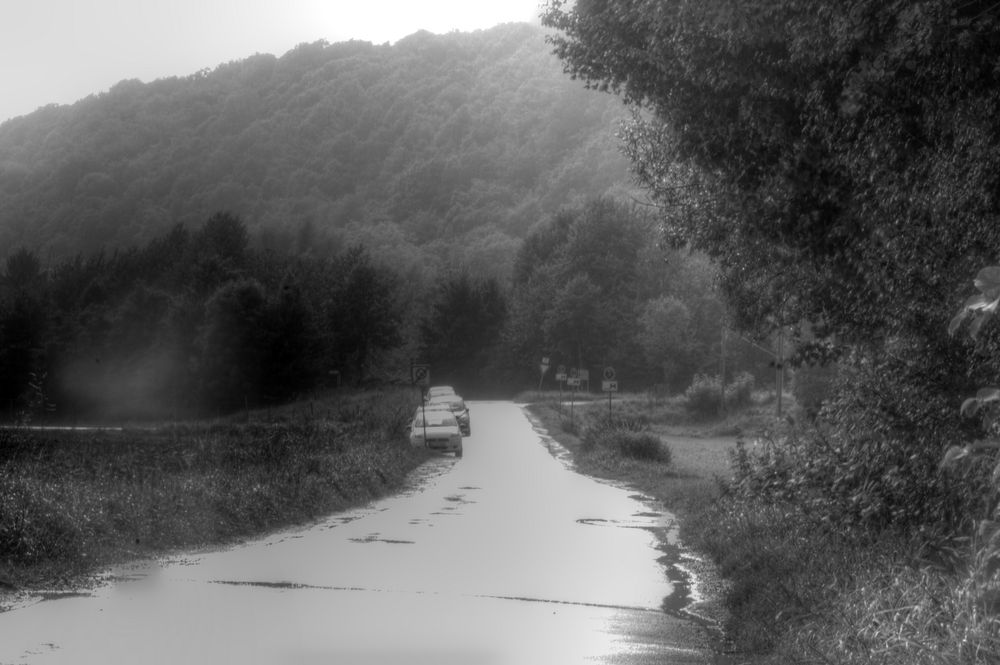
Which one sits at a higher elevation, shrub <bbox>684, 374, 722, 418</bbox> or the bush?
shrub <bbox>684, 374, 722, 418</bbox>

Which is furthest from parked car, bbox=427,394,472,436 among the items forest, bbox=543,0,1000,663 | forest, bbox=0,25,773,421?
forest, bbox=543,0,1000,663

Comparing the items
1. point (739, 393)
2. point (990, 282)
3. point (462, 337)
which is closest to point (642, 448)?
point (990, 282)

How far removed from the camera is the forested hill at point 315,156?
121 m

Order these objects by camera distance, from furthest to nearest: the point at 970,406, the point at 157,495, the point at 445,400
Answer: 1. the point at 445,400
2. the point at 157,495
3. the point at 970,406

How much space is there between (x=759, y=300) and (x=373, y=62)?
136 meters

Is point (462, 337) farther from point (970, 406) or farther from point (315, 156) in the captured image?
point (970, 406)

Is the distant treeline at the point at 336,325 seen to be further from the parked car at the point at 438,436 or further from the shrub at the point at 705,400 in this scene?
the parked car at the point at 438,436

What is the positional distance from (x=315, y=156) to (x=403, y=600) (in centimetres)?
11541

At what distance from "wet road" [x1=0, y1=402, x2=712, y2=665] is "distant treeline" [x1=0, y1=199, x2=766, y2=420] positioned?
2624 inches

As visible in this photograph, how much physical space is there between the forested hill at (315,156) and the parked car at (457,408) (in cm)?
5692

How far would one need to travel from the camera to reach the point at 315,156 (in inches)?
4916

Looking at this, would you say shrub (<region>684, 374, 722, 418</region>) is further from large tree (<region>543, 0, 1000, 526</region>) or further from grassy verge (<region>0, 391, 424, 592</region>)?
large tree (<region>543, 0, 1000, 526</region>)

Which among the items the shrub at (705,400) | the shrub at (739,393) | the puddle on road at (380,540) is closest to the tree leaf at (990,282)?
the puddle on road at (380,540)

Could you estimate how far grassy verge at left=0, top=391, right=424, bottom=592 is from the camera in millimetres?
14039
